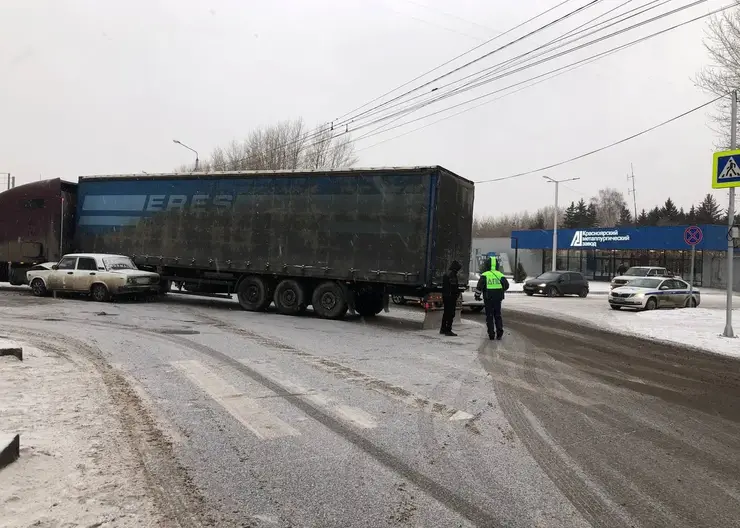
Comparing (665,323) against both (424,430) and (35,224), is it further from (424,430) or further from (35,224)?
(35,224)

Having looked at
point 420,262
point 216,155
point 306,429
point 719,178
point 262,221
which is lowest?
point 306,429

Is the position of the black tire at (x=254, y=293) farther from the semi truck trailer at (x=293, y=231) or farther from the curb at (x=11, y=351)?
the curb at (x=11, y=351)

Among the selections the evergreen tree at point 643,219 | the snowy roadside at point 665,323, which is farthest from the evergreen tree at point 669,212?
the snowy roadside at point 665,323

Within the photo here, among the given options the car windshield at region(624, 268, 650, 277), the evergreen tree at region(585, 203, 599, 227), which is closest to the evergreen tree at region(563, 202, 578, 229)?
the evergreen tree at region(585, 203, 599, 227)

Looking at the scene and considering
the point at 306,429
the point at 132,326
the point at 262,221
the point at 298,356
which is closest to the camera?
the point at 306,429

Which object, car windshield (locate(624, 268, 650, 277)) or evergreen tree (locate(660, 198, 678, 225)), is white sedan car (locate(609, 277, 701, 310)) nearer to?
car windshield (locate(624, 268, 650, 277))

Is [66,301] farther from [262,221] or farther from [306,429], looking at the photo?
[306,429]

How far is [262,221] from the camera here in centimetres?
1503

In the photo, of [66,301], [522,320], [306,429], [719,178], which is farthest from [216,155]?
[306,429]

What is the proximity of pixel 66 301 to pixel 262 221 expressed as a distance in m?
6.54

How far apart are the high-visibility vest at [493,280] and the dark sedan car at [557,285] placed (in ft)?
62.0

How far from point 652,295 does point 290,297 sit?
1395 centimetres

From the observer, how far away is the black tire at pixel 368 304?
15.3 metres

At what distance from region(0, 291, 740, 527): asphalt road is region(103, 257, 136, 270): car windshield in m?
5.89
